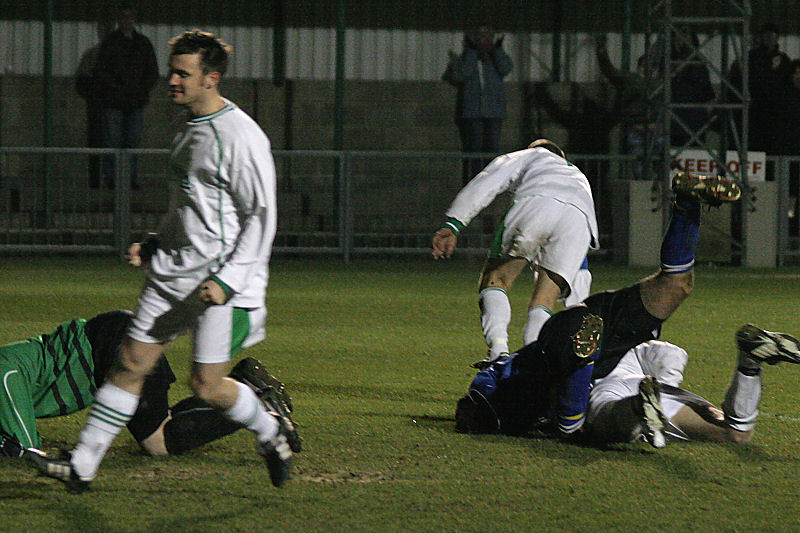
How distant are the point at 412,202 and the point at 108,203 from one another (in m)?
3.82

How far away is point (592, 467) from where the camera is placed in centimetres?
609

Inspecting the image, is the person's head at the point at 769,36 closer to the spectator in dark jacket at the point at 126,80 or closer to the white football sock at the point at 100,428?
the spectator in dark jacket at the point at 126,80

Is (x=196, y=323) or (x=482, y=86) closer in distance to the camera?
(x=196, y=323)

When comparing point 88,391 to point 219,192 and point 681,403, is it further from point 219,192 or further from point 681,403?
point 681,403

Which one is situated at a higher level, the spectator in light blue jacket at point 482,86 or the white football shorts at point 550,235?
the spectator in light blue jacket at point 482,86

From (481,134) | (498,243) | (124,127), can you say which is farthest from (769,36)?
(498,243)

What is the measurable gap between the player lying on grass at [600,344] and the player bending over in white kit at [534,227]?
3.33ft

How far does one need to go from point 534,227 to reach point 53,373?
3070 mm

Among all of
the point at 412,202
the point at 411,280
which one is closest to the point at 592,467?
the point at 411,280

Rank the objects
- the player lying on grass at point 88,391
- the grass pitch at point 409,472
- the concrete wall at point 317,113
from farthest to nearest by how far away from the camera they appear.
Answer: the concrete wall at point 317,113
the player lying on grass at point 88,391
the grass pitch at point 409,472

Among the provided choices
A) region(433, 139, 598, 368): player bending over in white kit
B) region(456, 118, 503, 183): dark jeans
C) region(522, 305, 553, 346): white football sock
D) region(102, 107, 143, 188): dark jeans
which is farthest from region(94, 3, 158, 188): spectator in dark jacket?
region(522, 305, 553, 346): white football sock

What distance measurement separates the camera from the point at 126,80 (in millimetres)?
18219

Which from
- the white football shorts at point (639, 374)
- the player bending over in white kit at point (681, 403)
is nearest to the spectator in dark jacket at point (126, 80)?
the white football shorts at point (639, 374)

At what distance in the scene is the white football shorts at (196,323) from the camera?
5.34 metres
